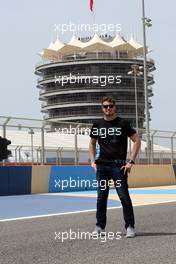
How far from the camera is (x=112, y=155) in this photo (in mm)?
6984

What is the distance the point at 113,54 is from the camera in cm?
11256

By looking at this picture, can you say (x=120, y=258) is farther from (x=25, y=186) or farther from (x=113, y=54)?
(x=113, y=54)

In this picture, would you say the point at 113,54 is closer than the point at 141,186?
No

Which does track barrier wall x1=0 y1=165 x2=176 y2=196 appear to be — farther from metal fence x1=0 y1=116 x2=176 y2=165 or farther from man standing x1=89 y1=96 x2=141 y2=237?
man standing x1=89 y1=96 x2=141 y2=237

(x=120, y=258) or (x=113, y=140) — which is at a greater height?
(x=113, y=140)

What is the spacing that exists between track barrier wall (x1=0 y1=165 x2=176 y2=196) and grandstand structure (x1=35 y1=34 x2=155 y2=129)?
81.3m

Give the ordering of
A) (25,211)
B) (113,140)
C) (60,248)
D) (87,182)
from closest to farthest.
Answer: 1. (60,248)
2. (113,140)
3. (25,211)
4. (87,182)

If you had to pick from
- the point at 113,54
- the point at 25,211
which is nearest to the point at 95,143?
the point at 25,211

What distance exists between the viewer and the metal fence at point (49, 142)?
57.7 ft

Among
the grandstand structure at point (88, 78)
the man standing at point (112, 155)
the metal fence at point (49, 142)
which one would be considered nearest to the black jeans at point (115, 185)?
the man standing at point (112, 155)

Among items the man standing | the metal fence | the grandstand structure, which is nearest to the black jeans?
the man standing

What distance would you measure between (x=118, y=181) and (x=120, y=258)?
1707 millimetres

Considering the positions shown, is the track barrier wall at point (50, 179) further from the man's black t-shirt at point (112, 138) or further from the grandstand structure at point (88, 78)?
the grandstand structure at point (88, 78)

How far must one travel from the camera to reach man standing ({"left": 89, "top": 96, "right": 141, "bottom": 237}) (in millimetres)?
6930
